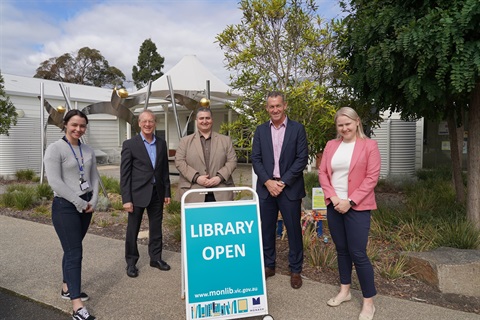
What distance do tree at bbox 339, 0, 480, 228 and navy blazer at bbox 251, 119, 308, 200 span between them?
1.10 metres

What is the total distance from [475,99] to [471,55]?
5.62 feet

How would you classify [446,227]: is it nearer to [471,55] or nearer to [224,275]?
[471,55]

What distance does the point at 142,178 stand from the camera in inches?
163

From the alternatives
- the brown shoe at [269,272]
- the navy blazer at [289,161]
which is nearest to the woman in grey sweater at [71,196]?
the navy blazer at [289,161]

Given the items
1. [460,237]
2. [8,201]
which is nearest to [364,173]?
[460,237]

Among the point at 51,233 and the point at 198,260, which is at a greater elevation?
the point at 198,260

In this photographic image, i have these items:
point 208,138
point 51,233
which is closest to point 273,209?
point 208,138

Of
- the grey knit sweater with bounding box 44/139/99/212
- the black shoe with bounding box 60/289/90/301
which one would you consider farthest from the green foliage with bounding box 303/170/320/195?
the grey knit sweater with bounding box 44/139/99/212

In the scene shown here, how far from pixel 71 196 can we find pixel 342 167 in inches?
93.1

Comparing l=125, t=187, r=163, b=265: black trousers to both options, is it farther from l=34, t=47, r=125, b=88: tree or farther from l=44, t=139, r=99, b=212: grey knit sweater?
l=34, t=47, r=125, b=88: tree

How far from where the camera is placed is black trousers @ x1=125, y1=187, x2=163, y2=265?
4.20 meters

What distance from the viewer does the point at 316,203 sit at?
17.7 feet

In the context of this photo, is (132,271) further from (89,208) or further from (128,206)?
(89,208)

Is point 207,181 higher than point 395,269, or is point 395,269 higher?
point 207,181
